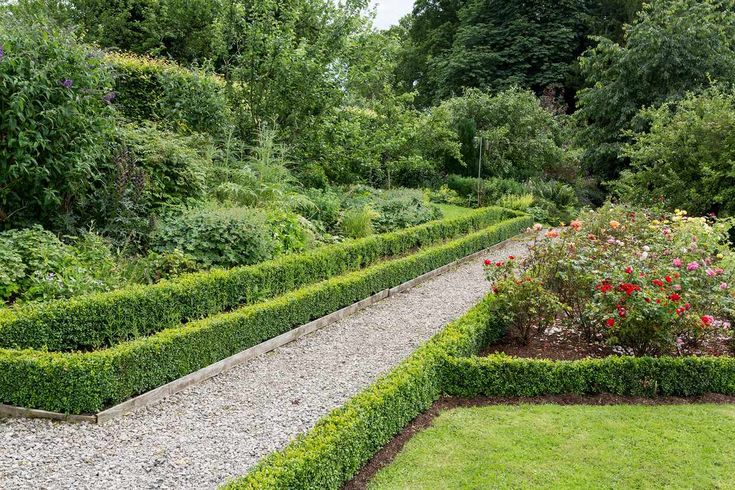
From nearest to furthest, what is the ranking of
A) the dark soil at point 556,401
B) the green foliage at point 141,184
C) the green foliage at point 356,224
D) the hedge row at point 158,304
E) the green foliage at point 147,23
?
the dark soil at point 556,401 < the hedge row at point 158,304 < the green foliage at point 141,184 < the green foliage at point 356,224 < the green foliage at point 147,23

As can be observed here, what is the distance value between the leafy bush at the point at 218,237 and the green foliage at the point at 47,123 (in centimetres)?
120

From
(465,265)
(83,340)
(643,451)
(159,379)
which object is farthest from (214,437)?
(465,265)

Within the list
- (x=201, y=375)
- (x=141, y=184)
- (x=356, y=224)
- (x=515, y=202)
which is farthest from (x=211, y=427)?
(x=515, y=202)

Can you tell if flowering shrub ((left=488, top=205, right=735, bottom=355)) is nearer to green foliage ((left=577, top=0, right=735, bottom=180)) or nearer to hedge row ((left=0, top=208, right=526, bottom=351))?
hedge row ((left=0, top=208, right=526, bottom=351))

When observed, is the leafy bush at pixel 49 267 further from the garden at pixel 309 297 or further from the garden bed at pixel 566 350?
the garden bed at pixel 566 350

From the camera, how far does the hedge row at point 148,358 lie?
13.6ft

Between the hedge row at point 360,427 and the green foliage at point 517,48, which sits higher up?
the green foliage at point 517,48

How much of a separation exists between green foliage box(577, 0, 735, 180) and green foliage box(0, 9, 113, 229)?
528 inches

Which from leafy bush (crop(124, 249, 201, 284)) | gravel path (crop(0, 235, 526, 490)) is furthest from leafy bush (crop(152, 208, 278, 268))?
gravel path (crop(0, 235, 526, 490))

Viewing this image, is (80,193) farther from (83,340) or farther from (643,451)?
(643,451)

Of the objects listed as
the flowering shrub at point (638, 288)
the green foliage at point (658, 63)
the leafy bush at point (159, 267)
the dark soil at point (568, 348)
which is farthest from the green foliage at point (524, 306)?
the green foliage at point (658, 63)

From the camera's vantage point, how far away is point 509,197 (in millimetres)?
16672

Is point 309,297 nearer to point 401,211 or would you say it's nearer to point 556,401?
point 556,401

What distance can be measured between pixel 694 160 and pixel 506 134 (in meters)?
8.68
